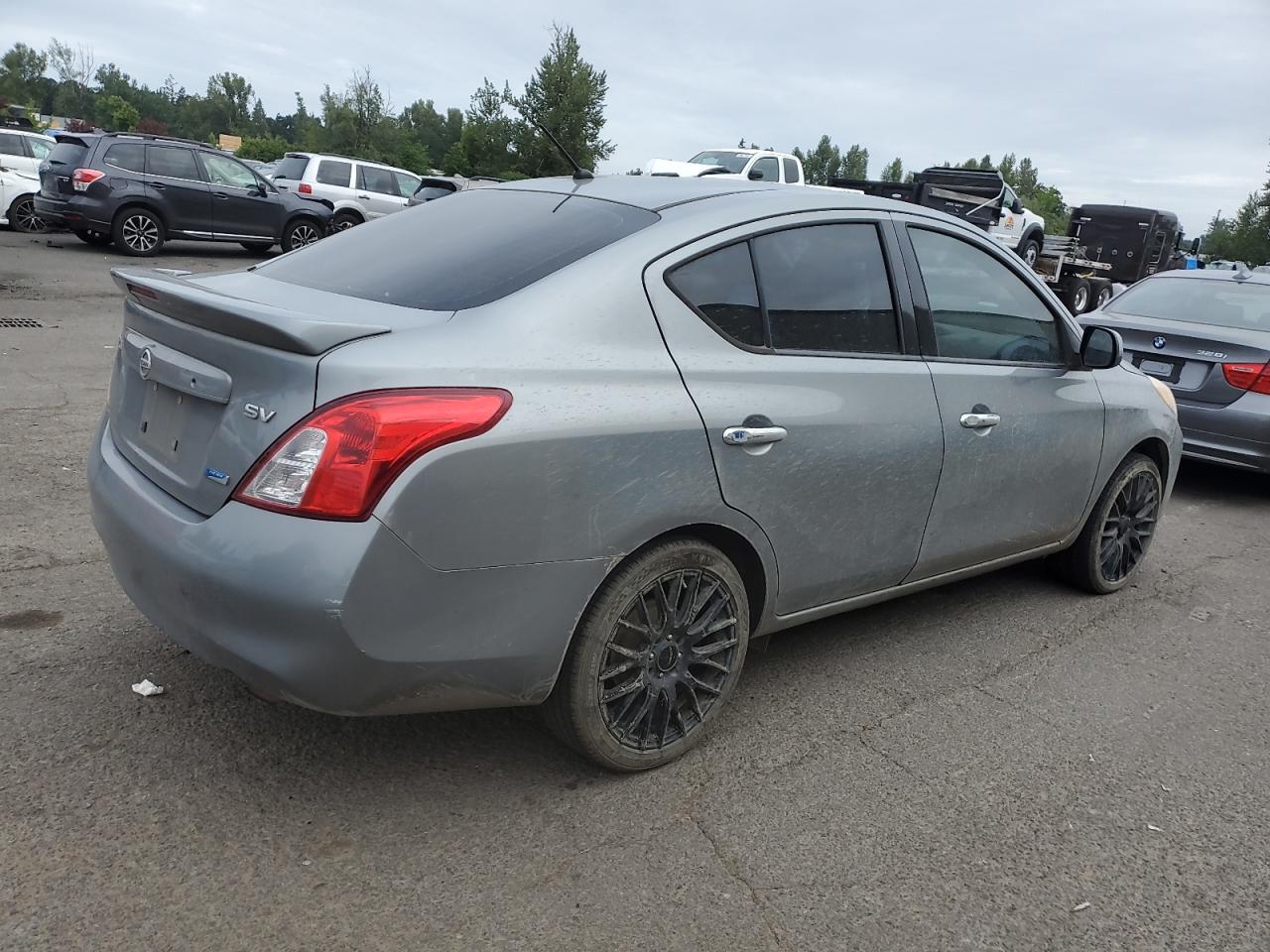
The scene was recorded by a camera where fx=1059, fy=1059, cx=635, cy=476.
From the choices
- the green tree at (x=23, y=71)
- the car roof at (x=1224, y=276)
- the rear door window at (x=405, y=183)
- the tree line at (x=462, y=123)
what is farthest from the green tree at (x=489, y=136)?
the green tree at (x=23, y=71)

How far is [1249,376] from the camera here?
6.81 meters

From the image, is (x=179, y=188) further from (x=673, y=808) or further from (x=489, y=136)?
(x=489, y=136)

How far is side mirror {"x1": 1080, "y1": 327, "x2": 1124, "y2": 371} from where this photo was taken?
4.27 metres

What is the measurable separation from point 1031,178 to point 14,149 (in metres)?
103

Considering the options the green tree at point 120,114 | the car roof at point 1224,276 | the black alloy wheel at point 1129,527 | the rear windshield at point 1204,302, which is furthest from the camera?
the green tree at point 120,114

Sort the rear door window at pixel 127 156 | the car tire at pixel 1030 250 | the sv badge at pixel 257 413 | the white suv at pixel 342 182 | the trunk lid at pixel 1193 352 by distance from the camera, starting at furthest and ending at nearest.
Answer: the car tire at pixel 1030 250 → the white suv at pixel 342 182 → the rear door window at pixel 127 156 → the trunk lid at pixel 1193 352 → the sv badge at pixel 257 413

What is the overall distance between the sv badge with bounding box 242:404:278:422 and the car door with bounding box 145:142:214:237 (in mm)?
15310

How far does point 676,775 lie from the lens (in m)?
3.09

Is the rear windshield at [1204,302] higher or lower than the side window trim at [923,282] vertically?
higher

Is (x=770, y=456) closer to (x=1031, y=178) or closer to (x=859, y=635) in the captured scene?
(x=859, y=635)

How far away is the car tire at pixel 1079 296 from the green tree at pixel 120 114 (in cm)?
7551

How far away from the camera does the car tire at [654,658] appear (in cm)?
281

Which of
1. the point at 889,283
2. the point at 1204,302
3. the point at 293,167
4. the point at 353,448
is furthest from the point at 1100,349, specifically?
the point at 293,167

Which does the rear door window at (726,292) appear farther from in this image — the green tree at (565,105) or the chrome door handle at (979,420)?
the green tree at (565,105)
